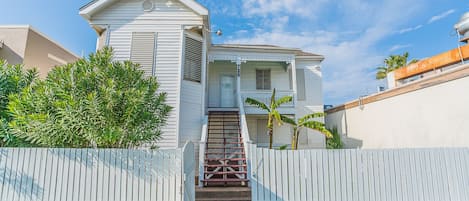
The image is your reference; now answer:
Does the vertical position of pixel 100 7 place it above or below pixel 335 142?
above

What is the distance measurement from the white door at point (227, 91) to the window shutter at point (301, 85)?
3.77 metres

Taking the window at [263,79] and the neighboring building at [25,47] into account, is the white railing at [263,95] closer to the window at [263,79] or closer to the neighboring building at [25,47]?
the window at [263,79]

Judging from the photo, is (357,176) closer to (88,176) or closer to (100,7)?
(88,176)

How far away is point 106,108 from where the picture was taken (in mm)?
5363

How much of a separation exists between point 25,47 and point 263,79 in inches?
468

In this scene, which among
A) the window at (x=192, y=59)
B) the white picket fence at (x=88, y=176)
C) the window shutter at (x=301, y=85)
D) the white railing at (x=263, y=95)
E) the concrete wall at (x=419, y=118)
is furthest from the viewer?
the window shutter at (x=301, y=85)

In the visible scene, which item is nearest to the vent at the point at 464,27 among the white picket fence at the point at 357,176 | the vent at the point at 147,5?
the white picket fence at the point at 357,176

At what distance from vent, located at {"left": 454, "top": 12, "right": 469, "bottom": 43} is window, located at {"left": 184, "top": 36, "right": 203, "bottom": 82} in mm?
10329

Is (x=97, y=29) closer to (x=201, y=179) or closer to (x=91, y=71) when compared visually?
(x=91, y=71)

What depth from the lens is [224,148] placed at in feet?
26.9

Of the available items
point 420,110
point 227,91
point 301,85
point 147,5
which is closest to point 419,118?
point 420,110

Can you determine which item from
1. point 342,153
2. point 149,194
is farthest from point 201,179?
point 342,153

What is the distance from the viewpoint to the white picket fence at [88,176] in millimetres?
5125

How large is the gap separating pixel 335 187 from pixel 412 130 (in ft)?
17.1
